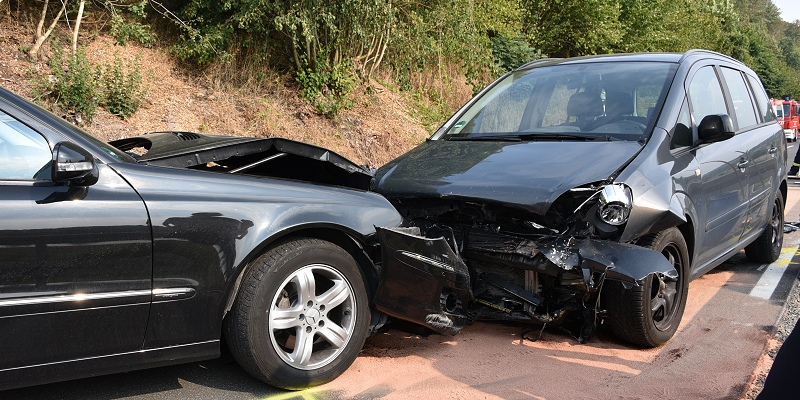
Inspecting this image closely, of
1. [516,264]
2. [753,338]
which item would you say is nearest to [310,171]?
[516,264]

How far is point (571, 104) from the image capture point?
5.66 metres

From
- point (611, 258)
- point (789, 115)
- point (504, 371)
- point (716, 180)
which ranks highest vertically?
point (716, 180)

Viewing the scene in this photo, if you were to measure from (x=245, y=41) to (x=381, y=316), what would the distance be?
8.51 m

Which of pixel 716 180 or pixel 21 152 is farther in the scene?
pixel 716 180

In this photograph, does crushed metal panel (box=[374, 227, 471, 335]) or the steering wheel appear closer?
crushed metal panel (box=[374, 227, 471, 335])

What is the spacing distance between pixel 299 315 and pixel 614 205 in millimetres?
1942

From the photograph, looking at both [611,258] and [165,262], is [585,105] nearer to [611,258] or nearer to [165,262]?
[611,258]

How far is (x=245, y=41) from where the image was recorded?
1193 centimetres

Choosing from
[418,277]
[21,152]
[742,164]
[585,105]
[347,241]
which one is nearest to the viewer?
[21,152]

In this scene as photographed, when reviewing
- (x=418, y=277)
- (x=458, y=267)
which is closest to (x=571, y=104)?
(x=458, y=267)

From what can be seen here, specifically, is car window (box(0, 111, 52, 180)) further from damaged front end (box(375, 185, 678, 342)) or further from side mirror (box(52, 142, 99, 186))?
damaged front end (box(375, 185, 678, 342))

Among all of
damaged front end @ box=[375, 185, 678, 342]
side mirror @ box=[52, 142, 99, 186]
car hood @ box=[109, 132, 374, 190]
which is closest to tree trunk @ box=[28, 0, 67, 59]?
car hood @ box=[109, 132, 374, 190]

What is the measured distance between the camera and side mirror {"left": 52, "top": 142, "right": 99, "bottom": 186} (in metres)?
3.30

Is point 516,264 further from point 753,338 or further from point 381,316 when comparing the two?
point 753,338
